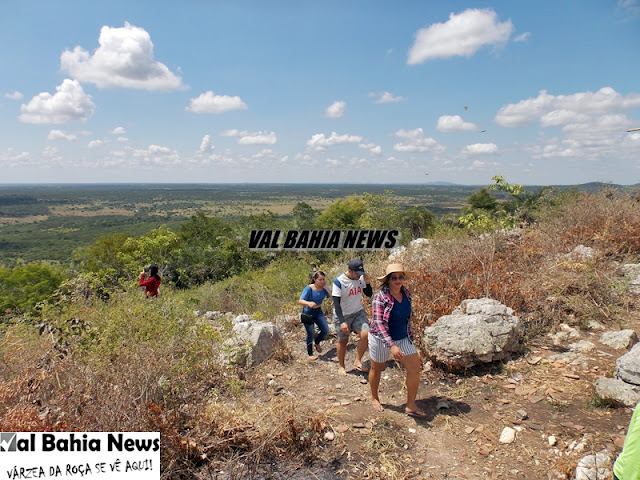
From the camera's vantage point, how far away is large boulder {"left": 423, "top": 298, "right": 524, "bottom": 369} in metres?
4.03

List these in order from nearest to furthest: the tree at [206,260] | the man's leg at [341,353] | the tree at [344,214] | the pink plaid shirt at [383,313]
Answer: the pink plaid shirt at [383,313], the man's leg at [341,353], the tree at [206,260], the tree at [344,214]

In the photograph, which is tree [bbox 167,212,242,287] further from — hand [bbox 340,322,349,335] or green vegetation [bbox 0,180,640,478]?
hand [bbox 340,322,349,335]

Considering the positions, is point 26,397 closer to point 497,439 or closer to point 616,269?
point 497,439

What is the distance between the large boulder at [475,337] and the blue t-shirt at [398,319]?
96 cm

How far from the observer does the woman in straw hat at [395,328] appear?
11.0 ft

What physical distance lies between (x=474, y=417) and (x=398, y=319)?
116 cm

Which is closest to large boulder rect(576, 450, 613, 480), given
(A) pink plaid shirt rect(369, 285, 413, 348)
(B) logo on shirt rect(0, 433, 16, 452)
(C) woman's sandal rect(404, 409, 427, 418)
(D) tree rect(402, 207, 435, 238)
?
(C) woman's sandal rect(404, 409, 427, 418)

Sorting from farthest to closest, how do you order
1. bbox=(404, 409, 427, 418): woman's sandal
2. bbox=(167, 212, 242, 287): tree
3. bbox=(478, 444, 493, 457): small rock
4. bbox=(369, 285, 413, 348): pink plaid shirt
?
bbox=(167, 212, 242, 287): tree < bbox=(404, 409, 427, 418): woman's sandal < bbox=(369, 285, 413, 348): pink plaid shirt < bbox=(478, 444, 493, 457): small rock

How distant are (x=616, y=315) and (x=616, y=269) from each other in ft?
3.63

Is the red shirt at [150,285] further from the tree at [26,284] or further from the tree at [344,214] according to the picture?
the tree at [344,214]

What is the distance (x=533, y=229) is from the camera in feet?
26.2

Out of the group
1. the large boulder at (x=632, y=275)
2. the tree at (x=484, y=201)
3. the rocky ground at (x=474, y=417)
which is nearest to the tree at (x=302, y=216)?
the tree at (x=484, y=201)

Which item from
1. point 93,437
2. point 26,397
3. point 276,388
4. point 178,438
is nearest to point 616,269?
point 276,388

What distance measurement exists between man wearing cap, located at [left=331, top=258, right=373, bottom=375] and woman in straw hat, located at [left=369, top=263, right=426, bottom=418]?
80 cm
